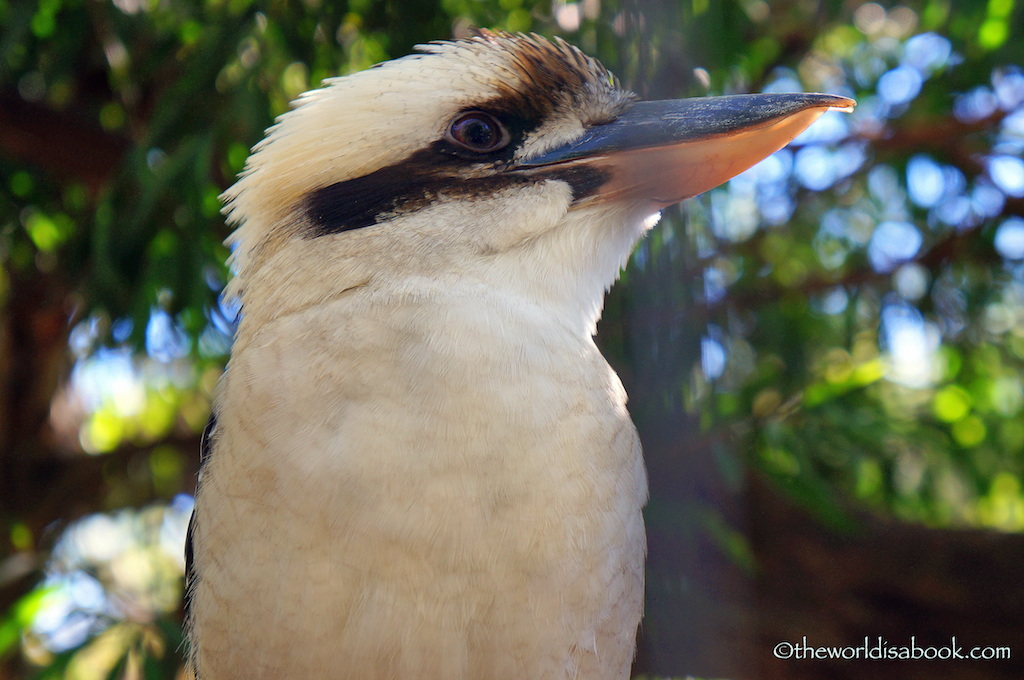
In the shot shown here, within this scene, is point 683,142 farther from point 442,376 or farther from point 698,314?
point 698,314

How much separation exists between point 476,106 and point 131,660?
4.45ft

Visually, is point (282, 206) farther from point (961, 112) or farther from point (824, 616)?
point (961, 112)

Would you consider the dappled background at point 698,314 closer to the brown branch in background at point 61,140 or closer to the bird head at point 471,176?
the brown branch in background at point 61,140

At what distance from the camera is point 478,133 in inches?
40.2

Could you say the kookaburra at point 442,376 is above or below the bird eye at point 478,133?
below

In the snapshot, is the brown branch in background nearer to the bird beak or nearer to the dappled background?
the dappled background

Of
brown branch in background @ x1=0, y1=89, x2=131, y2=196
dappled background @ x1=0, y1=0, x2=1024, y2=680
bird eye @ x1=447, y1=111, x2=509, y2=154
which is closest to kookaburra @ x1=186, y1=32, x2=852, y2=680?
bird eye @ x1=447, y1=111, x2=509, y2=154

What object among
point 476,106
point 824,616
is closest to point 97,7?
point 476,106

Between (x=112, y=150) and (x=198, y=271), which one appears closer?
(x=198, y=271)

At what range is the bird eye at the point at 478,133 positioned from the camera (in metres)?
1.02

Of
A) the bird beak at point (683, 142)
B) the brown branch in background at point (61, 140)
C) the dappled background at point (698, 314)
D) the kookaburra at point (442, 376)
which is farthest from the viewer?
the brown branch in background at point (61, 140)

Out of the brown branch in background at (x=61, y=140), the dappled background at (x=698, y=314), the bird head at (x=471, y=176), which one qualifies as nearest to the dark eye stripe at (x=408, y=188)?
the bird head at (x=471, y=176)

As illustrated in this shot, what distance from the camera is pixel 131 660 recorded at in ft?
5.69

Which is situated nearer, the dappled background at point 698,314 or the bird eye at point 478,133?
the bird eye at point 478,133
